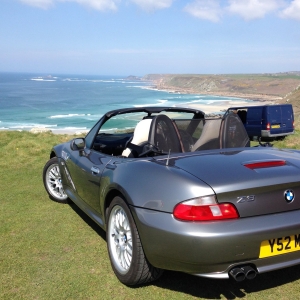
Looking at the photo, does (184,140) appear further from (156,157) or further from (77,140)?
(77,140)

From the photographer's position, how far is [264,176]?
106 inches

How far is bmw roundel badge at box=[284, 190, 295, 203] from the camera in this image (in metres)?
2.68

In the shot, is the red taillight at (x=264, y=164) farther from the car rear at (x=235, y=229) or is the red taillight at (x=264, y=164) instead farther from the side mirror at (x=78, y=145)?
the side mirror at (x=78, y=145)

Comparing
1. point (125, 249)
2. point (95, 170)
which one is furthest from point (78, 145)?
point (125, 249)

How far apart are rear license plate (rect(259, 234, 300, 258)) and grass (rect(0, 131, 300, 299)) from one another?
1.63ft

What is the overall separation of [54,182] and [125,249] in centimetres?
281

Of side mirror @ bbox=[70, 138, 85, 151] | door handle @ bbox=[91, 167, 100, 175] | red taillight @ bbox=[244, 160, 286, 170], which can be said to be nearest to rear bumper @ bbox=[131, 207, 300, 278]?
red taillight @ bbox=[244, 160, 286, 170]

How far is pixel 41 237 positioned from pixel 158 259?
203 centimetres

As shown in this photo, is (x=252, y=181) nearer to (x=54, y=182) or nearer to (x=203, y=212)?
(x=203, y=212)

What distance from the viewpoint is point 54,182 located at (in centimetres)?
570

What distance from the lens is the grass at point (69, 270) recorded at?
9.87ft

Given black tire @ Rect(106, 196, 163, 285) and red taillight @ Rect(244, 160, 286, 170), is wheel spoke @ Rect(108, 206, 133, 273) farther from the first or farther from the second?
red taillight @ Rect(244, 160, 286, 170)

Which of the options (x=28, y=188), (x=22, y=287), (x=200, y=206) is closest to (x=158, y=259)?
(x=200, y=206)

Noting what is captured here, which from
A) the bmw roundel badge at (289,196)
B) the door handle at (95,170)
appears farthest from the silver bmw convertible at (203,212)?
the door handle at (95,170)
